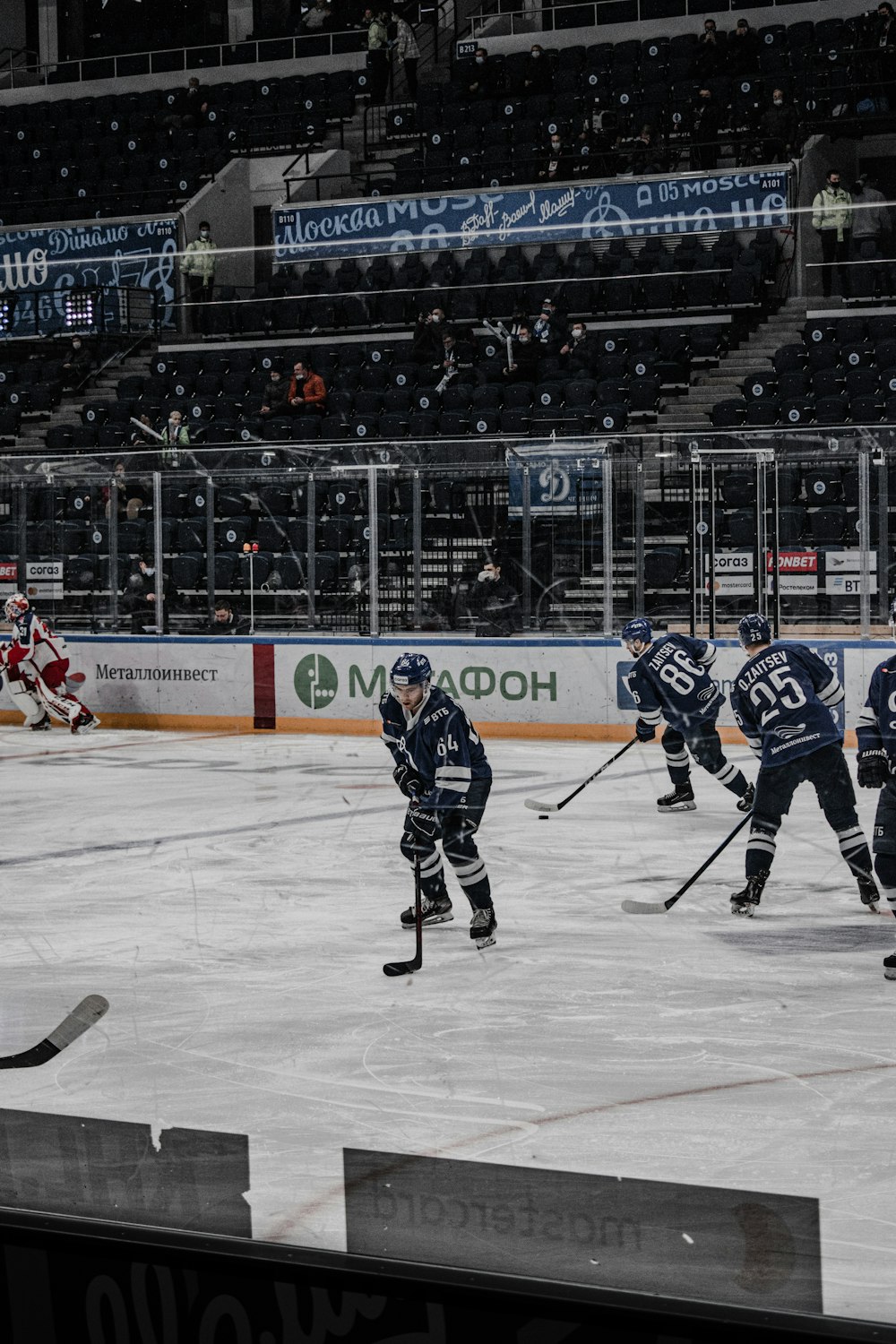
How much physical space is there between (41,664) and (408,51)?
12.9 metres

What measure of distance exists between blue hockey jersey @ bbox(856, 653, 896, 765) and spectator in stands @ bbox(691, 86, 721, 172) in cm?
1416

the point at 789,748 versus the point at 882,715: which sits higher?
the point at 882,715

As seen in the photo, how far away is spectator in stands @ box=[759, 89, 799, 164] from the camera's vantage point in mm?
19047

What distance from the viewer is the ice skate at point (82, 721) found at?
15.4 m

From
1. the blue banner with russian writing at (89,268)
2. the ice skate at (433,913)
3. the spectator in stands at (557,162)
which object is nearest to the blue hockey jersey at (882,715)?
the ice skate at (433,913)

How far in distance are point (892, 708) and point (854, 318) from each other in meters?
12.1

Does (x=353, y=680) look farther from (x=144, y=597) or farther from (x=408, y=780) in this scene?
(x=408, y=780)

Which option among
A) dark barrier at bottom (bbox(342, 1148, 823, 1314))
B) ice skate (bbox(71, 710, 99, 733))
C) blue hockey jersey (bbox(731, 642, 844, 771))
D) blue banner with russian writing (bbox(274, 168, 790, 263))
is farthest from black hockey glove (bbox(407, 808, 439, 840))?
blue banner with russian writing (bbox(274, 168, 790, 263))

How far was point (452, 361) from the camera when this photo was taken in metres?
18.0

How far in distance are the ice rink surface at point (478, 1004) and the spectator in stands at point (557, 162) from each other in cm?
1151

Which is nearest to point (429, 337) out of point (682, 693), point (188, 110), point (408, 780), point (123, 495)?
point (123, 495)

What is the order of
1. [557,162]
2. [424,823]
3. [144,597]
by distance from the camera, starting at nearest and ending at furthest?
[424,823]
[144,597]
[557,162]

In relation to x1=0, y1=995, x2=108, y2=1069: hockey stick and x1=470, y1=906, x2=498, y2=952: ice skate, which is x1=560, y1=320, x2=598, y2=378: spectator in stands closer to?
x1=470, y1=906, x2=498, y2=952: ice skate

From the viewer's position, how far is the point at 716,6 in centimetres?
2205
